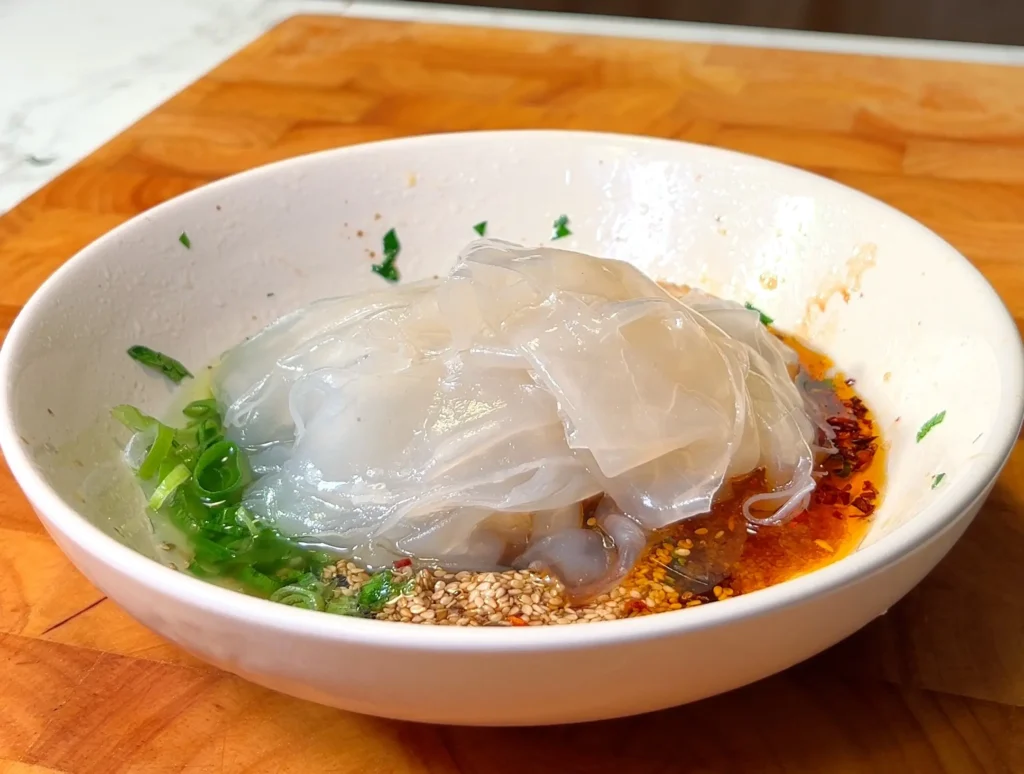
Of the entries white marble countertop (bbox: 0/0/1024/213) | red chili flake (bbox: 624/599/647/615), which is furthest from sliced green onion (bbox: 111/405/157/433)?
white marble countertop (bbox: 0/0/1024/213)

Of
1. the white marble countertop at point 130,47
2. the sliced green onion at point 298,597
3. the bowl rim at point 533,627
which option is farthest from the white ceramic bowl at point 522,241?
the white marble countertop at point 130,47

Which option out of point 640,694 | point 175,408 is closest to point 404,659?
point 640,694

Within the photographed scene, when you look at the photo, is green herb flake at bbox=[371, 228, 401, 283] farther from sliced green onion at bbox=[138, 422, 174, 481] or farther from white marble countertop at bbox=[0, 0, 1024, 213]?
white marble countertop at bbox=[0, 0, 1024, 213]

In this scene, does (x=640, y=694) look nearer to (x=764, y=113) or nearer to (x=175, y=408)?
(x=175, y=408)

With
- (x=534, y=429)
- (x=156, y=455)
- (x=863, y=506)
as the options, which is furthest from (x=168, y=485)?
(x=863, y=506)

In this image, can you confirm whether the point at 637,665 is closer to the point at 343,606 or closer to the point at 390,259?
the point at 343,606
